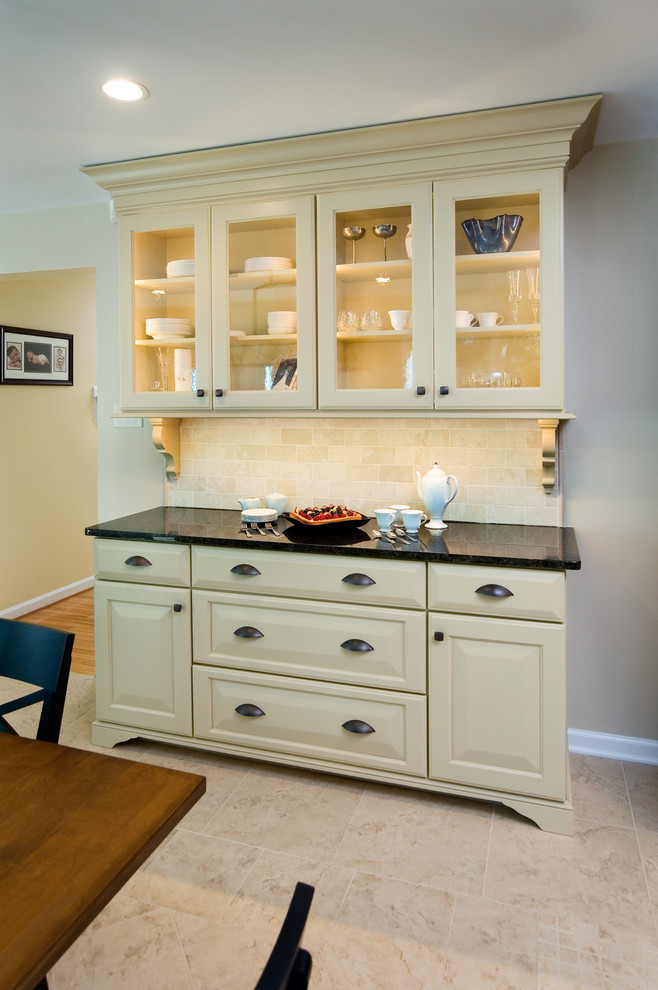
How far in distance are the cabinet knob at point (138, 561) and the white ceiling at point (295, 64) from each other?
1.63 metres

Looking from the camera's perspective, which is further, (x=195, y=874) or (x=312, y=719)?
(x=312, y=719)

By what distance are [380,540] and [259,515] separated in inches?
22.4

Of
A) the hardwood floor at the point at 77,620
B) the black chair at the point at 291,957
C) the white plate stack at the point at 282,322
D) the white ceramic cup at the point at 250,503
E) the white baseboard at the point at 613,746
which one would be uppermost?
the white plate stack at the point at 282,322

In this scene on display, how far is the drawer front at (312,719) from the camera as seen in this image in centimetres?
238

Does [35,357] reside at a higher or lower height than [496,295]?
higher

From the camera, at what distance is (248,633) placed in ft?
8.30

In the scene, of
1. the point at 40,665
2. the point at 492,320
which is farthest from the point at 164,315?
the point at 40,665

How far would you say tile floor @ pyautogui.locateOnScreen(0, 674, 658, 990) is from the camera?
1693 millimetres

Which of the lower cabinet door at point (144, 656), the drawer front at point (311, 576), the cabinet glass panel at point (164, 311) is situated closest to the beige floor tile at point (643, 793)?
the drawer front at point (311, 576)

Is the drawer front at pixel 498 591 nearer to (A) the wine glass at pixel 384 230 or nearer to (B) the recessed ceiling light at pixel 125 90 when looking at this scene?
(A) the wine glass at pixel 384 230

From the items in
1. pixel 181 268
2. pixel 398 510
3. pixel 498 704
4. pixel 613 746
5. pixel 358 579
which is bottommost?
pixel 613 746

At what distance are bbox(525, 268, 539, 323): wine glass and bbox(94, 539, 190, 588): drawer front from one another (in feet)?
5.17

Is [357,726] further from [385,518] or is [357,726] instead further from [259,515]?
[259,515]

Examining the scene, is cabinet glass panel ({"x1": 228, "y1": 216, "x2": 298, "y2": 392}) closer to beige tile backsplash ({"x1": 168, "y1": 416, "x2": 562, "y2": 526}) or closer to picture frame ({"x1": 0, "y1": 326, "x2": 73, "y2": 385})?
beige tile backsplash ({"x1": 168, "y1": 416, "x2": 562, "y2": 526})
